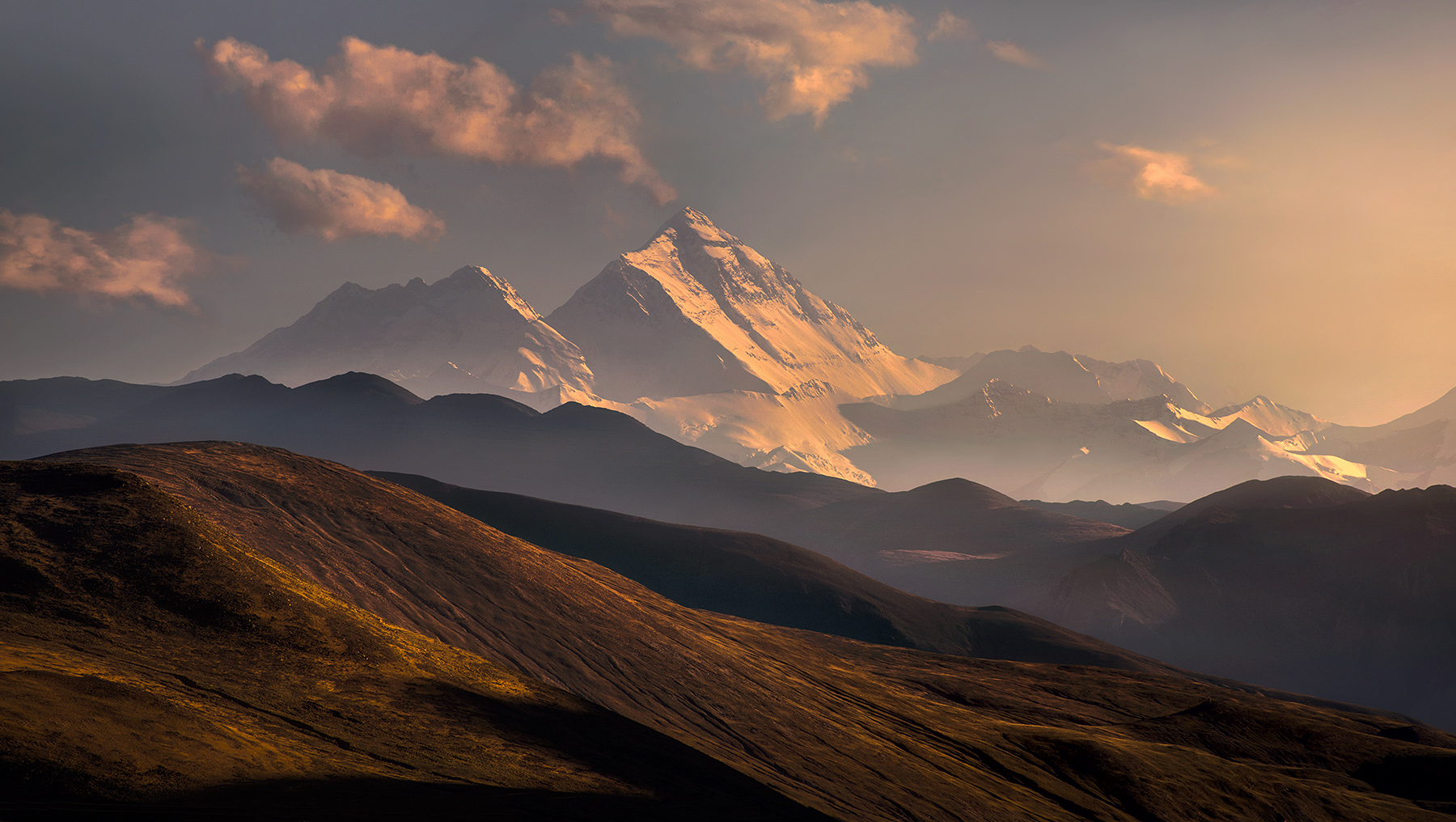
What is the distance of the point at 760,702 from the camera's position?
88.2 meters

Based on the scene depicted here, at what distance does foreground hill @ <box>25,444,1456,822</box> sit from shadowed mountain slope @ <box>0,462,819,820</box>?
9660 mm

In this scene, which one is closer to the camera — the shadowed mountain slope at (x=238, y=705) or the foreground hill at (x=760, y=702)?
the shadowed mountain slope at (x=238, y=705)

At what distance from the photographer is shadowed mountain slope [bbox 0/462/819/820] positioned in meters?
37.1

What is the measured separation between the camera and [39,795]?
108 feet

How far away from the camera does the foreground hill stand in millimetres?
77438

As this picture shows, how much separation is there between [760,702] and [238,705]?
51.8 metres

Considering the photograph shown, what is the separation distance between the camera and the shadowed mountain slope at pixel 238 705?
37.1 m

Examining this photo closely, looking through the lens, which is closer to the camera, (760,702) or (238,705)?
(238,705)

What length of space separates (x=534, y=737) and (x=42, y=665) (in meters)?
25.9

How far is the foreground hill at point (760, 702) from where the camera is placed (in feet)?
254

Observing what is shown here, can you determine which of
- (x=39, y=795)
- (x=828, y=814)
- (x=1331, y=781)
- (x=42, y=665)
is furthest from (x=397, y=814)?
(x=1331, y=781)

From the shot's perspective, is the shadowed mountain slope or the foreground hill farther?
the foreground hill

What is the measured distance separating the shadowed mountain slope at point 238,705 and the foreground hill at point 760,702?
9.66 m

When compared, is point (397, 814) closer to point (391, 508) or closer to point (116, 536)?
point (116, 536)
